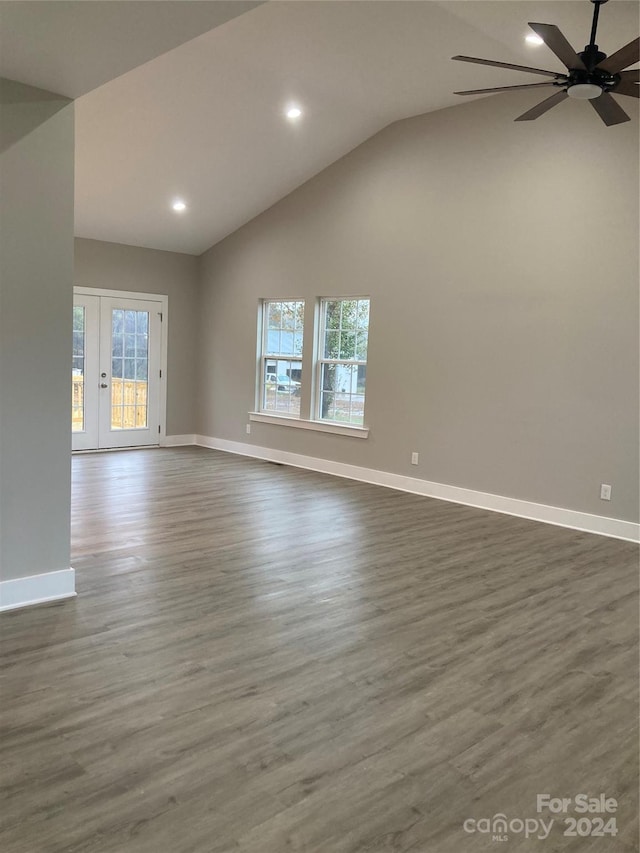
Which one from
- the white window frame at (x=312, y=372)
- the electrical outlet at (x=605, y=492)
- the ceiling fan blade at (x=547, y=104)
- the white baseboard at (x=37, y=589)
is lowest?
the white baseboard at (x=37, y=589)

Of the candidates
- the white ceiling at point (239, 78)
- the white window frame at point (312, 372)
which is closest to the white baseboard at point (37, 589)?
the white ceiling at point (239, 78)

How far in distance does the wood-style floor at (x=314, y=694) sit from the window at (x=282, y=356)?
11.2 feet

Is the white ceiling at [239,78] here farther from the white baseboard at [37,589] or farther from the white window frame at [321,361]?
the white baseboard at [37,589]

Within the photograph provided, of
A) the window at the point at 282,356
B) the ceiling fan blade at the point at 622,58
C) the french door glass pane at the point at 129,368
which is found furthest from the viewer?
the french door glass pane at the point at 129,368

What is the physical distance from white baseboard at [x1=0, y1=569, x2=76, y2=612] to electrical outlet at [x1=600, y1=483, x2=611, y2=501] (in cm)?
387

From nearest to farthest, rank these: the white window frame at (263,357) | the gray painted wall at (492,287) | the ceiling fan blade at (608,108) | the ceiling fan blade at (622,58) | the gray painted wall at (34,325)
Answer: the ceiling fan blade at (622,58), the gray painted wall at (34,325), the ceiling fan blade at (608,108), the gray painted wall at (492,287), the white window frame at (263,357)

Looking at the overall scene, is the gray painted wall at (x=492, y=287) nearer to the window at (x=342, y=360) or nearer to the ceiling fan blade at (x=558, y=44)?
the window at (x=342, y=360)

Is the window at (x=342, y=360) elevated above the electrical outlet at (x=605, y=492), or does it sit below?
above

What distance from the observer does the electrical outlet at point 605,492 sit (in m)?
4.98

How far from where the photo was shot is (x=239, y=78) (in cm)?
517

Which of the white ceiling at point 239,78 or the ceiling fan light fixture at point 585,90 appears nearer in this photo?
the white ceiling at point 239,78

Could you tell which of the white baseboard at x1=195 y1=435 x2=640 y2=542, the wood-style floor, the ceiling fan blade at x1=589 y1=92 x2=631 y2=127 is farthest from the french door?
the ceiling fan blade at x1=589 y1=92 x2=631 y2=127

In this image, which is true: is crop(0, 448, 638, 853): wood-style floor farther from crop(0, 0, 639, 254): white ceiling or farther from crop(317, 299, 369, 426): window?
crop(317, 299, 369, 426): window

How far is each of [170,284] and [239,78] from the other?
12.3 feet
